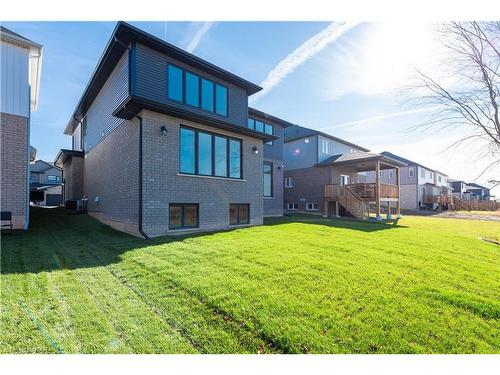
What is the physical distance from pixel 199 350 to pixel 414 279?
4.14 m

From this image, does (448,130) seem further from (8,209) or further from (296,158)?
(8,209)

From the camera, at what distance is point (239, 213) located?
12.1 m

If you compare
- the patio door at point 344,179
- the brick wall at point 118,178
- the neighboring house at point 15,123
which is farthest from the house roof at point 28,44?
the patio door at point 344,179

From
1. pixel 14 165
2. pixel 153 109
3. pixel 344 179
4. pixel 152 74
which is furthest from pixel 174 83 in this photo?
pixel 344 179

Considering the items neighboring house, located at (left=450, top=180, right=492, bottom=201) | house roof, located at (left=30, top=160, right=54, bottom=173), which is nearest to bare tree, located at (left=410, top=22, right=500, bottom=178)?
house roof, located at (left=30, top=160, right=54, bottom=173)

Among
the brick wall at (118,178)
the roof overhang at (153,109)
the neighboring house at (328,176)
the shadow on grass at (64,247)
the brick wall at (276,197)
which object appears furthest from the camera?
the neighboring house at (328,176)

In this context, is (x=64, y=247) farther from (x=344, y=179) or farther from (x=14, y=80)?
(x=344, y=179)

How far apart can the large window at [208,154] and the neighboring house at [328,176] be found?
983 cm

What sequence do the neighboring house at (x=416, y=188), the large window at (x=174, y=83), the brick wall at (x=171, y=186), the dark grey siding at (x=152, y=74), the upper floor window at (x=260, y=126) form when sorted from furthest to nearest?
the neighboring house at (x=416, y=188)
the upper floor window at (x=260, y=126)
the large window at (x=174, y=83)
the dark grey siding at (x=152, y=74)
the brick wall at (x=171, y=186)

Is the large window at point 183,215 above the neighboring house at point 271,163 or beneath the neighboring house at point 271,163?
beneath

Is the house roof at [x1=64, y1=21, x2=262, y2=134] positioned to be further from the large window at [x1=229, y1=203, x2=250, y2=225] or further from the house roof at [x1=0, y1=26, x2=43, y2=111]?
the large window at [x1=229, y1=203, x2=250, y2=225]

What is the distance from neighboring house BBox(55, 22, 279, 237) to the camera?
899 centimetres

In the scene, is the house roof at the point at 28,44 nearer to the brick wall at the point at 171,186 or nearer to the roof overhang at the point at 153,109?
the roof overhang at the point at 153,109

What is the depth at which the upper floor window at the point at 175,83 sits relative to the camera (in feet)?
35.1
